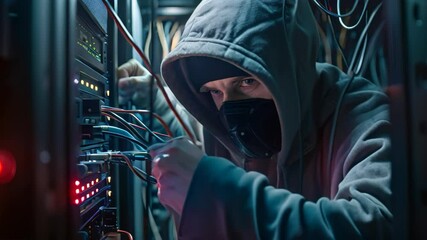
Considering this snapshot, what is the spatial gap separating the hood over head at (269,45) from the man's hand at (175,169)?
0.27 metres

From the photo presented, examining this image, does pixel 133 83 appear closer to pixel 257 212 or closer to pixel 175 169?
pixel 175 169

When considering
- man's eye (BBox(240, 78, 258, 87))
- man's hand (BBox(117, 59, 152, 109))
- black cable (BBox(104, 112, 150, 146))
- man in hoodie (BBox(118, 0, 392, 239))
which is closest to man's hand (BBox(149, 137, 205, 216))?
man in hoodie (BBox(118, 0, 392, 239))

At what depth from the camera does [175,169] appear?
0.58 metres

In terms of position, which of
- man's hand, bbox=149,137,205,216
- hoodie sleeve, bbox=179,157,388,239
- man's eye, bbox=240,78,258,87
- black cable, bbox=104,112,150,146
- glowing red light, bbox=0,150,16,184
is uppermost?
man's eye, bbox=240,78,258,87

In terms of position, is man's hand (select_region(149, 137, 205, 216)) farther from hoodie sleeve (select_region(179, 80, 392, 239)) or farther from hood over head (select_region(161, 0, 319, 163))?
hood over head (select_region(161, 0, 319, 163))

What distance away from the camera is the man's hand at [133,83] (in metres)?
1.05

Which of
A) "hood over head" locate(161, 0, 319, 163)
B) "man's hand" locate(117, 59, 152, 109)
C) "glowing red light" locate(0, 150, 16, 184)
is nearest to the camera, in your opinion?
"glowing red light" locate(0, 150, 16, 184)

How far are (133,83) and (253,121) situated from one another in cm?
45

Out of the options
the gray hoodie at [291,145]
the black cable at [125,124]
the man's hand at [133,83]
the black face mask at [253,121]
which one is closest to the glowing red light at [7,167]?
the gray hoodie at [291,145]

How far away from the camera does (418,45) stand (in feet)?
1.11

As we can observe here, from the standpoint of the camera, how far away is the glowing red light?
0.33 metres

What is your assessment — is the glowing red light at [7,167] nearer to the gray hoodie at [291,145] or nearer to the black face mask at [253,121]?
the gray hoodie at [291,145]

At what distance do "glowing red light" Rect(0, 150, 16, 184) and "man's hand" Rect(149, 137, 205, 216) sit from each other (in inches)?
11.0

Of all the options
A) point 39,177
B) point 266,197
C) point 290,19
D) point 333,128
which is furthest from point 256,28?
point 39,177
